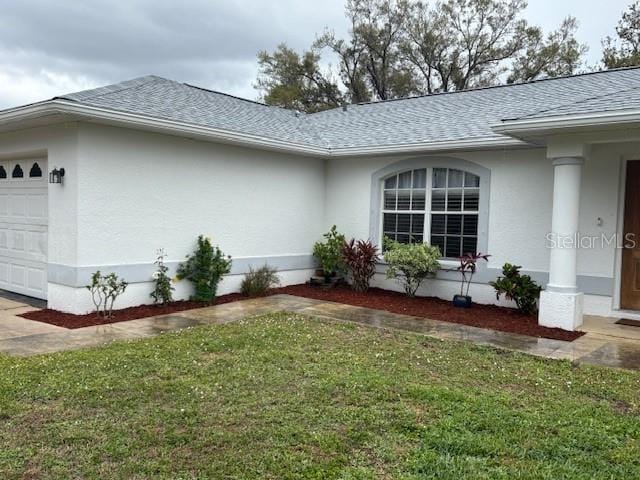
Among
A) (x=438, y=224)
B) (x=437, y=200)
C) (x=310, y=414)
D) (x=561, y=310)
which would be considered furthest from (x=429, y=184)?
(x=310, y=414)

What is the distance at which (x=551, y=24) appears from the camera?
2684 cm

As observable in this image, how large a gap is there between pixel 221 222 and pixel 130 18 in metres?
5.92

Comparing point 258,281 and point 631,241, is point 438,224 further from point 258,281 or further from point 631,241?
point 258,281

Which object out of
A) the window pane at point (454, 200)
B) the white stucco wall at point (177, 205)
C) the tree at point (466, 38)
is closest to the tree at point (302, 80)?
the tree at point (466, 38)

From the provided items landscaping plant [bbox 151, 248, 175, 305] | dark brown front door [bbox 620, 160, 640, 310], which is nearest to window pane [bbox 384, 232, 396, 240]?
dark brown front door [bbox 620, 160, 640, 310]

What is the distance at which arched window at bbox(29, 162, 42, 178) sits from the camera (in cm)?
902

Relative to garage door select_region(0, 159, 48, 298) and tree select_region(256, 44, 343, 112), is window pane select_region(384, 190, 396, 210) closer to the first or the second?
garage door select_region(0, 159, 48, 298)

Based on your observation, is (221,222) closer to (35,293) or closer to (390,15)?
(35,293)

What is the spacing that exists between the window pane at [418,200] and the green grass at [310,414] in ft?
16.3

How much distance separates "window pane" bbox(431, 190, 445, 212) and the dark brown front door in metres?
3.23

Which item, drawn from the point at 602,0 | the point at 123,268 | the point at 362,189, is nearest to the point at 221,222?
the point at 123,268

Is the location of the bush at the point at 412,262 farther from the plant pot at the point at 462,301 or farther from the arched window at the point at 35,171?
the arched window at the point at 35,171

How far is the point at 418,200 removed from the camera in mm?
10844

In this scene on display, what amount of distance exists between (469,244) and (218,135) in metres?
5.21
